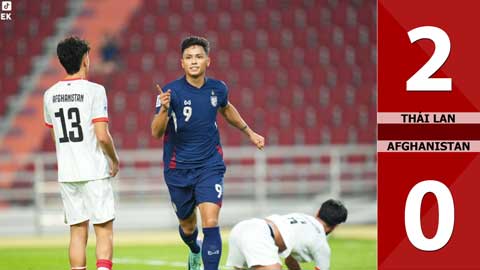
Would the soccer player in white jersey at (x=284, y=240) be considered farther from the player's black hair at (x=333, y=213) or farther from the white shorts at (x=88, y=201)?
the white shorts at (x=88, y=201)

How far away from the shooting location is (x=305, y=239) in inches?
271

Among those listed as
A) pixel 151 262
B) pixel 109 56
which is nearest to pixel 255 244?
pixel 151 262

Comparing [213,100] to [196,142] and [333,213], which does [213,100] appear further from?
[333,213]

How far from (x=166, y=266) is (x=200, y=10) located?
1045 cm

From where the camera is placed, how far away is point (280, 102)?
18344 millimetres

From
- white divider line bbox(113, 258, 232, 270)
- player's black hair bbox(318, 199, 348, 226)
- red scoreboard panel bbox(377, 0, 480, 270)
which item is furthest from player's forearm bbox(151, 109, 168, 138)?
white divider line bbox(113, 258, 232, 270)

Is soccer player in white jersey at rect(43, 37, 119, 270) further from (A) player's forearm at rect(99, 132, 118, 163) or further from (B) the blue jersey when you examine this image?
(B) the blue jersey

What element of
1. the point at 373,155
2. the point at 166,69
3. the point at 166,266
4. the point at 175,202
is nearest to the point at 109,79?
the point at 166,69

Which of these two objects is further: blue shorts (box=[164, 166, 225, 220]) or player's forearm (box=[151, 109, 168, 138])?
blue shorts (box=[164, 166, 225, 220])

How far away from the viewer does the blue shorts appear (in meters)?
6.93

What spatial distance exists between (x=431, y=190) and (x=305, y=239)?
206 cm

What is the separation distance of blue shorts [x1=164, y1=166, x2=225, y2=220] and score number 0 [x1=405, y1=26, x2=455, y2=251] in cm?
219

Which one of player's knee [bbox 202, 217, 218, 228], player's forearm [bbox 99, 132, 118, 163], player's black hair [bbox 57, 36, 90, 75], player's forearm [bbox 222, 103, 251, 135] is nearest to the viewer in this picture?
player's forearm [bbox 99, 132, 118, 163]

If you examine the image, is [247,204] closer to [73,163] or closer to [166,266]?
[166,266]
